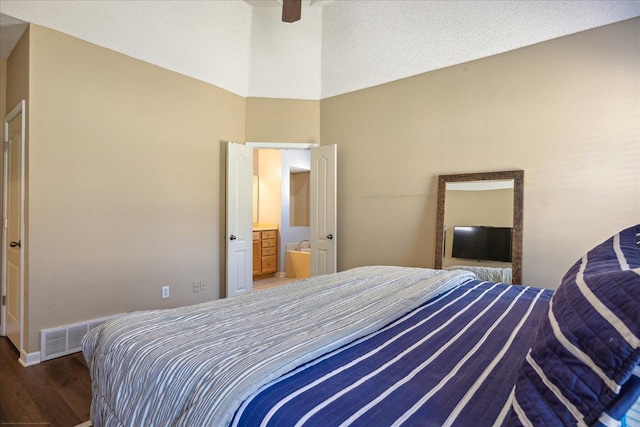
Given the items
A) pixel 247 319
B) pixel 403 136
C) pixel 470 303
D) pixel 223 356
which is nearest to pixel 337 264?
pixel 403 136

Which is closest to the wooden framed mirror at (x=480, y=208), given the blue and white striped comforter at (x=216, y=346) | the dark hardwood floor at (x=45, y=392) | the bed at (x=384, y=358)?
the bed at (x=384, y=358)

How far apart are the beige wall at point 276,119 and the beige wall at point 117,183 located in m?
0.34

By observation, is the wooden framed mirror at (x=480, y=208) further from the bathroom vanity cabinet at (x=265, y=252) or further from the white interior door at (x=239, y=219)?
the bathroom vanity cabinet at (x=265, y=252)

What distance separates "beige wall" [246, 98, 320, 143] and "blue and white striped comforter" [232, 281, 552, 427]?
11.5 feet

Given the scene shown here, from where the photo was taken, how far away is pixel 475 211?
133 inches

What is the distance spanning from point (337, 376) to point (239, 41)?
13.2 feet

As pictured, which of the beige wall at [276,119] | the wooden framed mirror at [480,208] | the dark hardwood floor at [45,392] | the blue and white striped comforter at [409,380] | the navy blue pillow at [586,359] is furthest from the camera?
the beige wall at [276,119]

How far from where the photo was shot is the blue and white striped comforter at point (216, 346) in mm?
888

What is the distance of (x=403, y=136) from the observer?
12.7ft

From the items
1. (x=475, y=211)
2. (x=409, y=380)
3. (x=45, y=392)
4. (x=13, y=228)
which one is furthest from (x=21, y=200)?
(x=475, y=211)

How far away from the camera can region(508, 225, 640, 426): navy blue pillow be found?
51 cm

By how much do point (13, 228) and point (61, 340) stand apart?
111 centimetres

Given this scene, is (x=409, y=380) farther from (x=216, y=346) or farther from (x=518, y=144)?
(x=518, y=144)

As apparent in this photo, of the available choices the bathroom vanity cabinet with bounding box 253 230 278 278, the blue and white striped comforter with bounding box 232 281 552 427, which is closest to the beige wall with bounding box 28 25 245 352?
the bathroom vanity cabinet with bounding box 253 230 278 278
